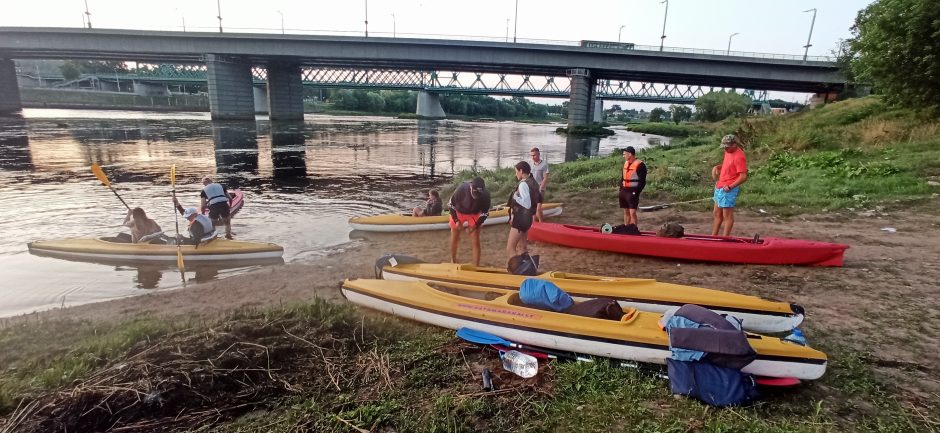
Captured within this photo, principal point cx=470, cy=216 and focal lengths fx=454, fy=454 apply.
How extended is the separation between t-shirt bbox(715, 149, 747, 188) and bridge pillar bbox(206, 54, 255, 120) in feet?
167

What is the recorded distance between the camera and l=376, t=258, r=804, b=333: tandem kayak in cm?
442

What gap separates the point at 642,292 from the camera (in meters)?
4.91

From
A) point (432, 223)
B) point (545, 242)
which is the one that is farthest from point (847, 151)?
point (432, 223)

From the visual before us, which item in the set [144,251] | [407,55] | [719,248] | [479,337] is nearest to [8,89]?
[407,55]


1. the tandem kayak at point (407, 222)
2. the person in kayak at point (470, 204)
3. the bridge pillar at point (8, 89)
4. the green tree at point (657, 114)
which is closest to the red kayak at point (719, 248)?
the person in kayak at point (470, 204)

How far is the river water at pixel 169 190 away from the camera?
23.8 feet

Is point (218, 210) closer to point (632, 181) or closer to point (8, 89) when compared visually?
point (632, 181)

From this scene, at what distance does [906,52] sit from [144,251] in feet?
69.9

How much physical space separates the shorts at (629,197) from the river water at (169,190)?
18.3 ft

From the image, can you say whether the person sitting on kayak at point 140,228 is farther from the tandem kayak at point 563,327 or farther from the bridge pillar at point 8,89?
the bridge pillar at point 8,89

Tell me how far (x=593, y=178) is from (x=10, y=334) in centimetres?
1224

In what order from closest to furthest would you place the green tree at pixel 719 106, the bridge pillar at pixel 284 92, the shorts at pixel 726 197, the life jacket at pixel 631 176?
the shorts at pixel 726 197 → the life jacket at pixel 631 176 → the green tree at pixel 719 106 → the bridge pillar at pixel 284 92

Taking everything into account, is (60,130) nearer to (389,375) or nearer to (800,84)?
(389,375)

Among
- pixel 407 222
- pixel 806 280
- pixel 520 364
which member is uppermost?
pixel 806 280
